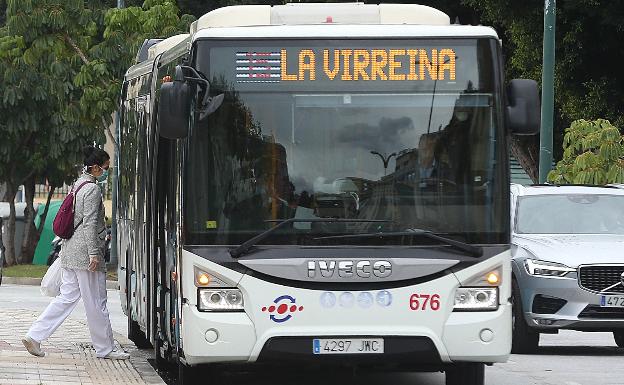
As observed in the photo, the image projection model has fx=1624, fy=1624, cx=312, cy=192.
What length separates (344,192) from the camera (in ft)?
35.7

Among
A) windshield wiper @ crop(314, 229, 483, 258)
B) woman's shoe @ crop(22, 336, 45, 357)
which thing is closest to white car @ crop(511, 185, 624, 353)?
woman's shoe @ crop(22, 336, 45, 357)

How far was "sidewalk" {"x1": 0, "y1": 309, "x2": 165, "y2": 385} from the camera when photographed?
1260 centimetres

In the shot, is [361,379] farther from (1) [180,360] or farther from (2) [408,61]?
(2) [408,61]

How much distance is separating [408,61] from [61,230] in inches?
176

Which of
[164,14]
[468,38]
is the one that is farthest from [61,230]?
[164,14]

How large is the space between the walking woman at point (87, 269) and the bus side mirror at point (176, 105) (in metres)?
3.79

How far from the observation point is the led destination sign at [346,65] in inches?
434

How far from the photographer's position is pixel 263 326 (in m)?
10.8

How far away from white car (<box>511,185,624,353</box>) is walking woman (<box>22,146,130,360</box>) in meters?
4.22

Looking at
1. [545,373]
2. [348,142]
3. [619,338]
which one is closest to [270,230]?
[348,142]

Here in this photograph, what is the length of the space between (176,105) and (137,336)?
6.88 m

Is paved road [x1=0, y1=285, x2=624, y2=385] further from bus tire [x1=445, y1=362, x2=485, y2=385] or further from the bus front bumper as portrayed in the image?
the bus front bumper

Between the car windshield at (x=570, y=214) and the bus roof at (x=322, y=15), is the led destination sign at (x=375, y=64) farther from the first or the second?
the car windshield at (x=570, y=214)

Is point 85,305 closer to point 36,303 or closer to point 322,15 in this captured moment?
point 322,15
